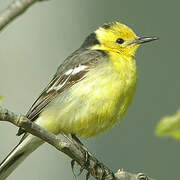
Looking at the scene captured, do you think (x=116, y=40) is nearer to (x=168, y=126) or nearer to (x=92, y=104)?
(x=92, y=104)

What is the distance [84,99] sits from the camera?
4.85m

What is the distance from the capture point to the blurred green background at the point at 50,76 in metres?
7.24

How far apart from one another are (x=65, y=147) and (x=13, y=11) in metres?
1.10

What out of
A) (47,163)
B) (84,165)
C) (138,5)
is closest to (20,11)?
(84,165)

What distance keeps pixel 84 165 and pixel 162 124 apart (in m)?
1.84

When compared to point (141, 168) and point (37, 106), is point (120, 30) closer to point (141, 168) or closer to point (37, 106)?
point (37, 106)

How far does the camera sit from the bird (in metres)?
4.86

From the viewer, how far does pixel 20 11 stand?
2982 millimetres

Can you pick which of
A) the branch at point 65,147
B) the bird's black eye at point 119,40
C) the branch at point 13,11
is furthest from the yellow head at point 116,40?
the branch at point 13,11

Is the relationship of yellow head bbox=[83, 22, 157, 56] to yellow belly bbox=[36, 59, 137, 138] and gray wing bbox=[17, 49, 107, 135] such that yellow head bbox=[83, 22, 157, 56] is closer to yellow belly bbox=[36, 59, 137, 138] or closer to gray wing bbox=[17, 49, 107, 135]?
gray wing bbox=[17, 49, 107, 135]

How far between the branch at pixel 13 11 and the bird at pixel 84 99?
1.90m

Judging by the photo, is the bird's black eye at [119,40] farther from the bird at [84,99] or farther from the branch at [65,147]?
the branch at [65,147]

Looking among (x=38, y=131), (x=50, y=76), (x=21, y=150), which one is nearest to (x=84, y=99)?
(x=21, y=150)

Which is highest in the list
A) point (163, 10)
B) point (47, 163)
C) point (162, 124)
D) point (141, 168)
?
point (162, 124)
